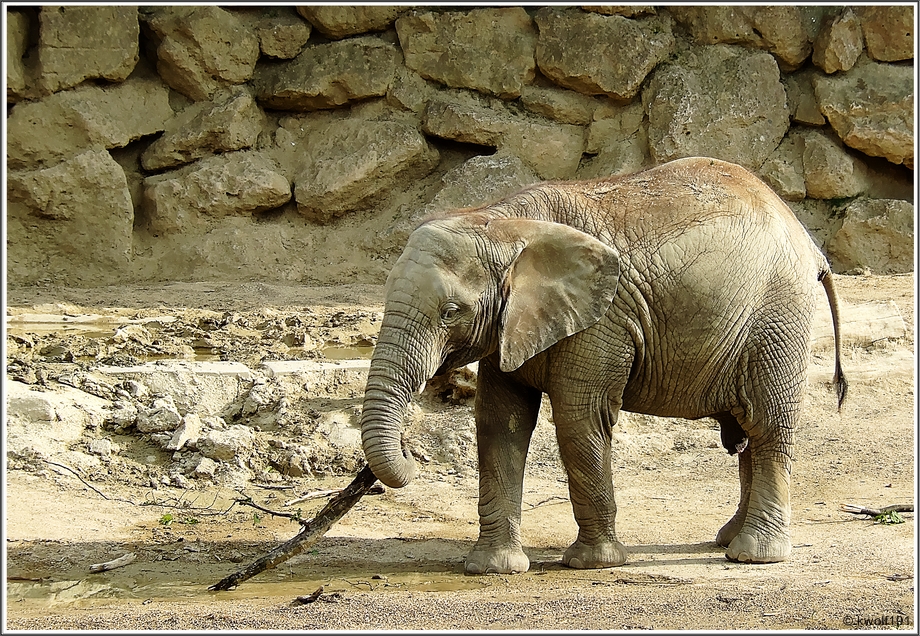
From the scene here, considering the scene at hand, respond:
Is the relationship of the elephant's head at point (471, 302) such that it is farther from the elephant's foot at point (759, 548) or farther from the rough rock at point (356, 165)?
the rough rock at point (356, 165)

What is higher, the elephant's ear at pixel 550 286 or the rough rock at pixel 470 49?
the rough rock at pixel 470 49

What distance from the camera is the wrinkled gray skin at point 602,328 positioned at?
5969 mm

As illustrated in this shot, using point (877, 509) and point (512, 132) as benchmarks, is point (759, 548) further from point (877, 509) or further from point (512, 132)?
point (512, 132)

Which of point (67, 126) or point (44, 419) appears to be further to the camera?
point (67, 126)

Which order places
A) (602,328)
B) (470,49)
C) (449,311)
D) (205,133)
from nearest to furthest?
(449,311), (602,328), (205,133), (470,49)

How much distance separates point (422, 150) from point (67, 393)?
7343 millimetres

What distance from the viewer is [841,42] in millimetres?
14914

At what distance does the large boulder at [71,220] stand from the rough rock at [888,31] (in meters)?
9.68

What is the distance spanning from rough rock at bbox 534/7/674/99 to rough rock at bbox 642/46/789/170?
1.08 ft

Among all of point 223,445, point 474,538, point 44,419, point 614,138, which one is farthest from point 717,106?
point 44,419

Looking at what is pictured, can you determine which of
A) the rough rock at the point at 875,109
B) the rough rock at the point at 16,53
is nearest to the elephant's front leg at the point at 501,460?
the rough rock at the point at 16,53

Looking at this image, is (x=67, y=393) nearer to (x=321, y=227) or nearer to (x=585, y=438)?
(x=585, y=438)

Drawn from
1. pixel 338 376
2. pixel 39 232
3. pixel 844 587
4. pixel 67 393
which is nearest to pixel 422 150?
pixel 39 232

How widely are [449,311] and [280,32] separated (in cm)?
1014
